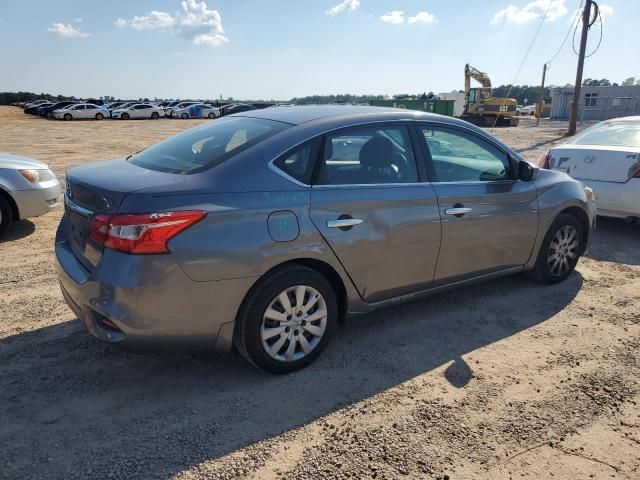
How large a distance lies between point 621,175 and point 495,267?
3.20 m

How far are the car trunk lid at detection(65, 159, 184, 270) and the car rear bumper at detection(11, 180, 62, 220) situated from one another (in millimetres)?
3225

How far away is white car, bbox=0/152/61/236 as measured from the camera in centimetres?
605

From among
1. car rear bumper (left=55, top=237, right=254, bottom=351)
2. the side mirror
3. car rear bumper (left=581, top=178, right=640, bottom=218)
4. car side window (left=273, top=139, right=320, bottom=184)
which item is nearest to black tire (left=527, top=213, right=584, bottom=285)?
the side mirror

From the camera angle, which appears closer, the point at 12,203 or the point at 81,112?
the point at 12,203

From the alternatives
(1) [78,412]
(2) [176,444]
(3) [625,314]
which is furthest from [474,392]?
(1) [78,412]

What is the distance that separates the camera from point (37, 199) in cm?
625

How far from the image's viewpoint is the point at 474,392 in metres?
3.23

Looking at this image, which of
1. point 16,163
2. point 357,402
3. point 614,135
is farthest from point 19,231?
point 614,135

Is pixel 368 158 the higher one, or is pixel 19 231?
pixel 368 158

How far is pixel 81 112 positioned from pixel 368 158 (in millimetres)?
46288

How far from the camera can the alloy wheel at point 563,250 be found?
492 cm

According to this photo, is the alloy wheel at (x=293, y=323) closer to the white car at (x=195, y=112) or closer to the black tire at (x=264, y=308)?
the black tire at (x=264, y=308)

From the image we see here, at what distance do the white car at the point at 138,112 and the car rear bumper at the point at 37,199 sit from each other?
4372 cm

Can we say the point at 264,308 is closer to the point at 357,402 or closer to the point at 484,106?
the point at 357,402
